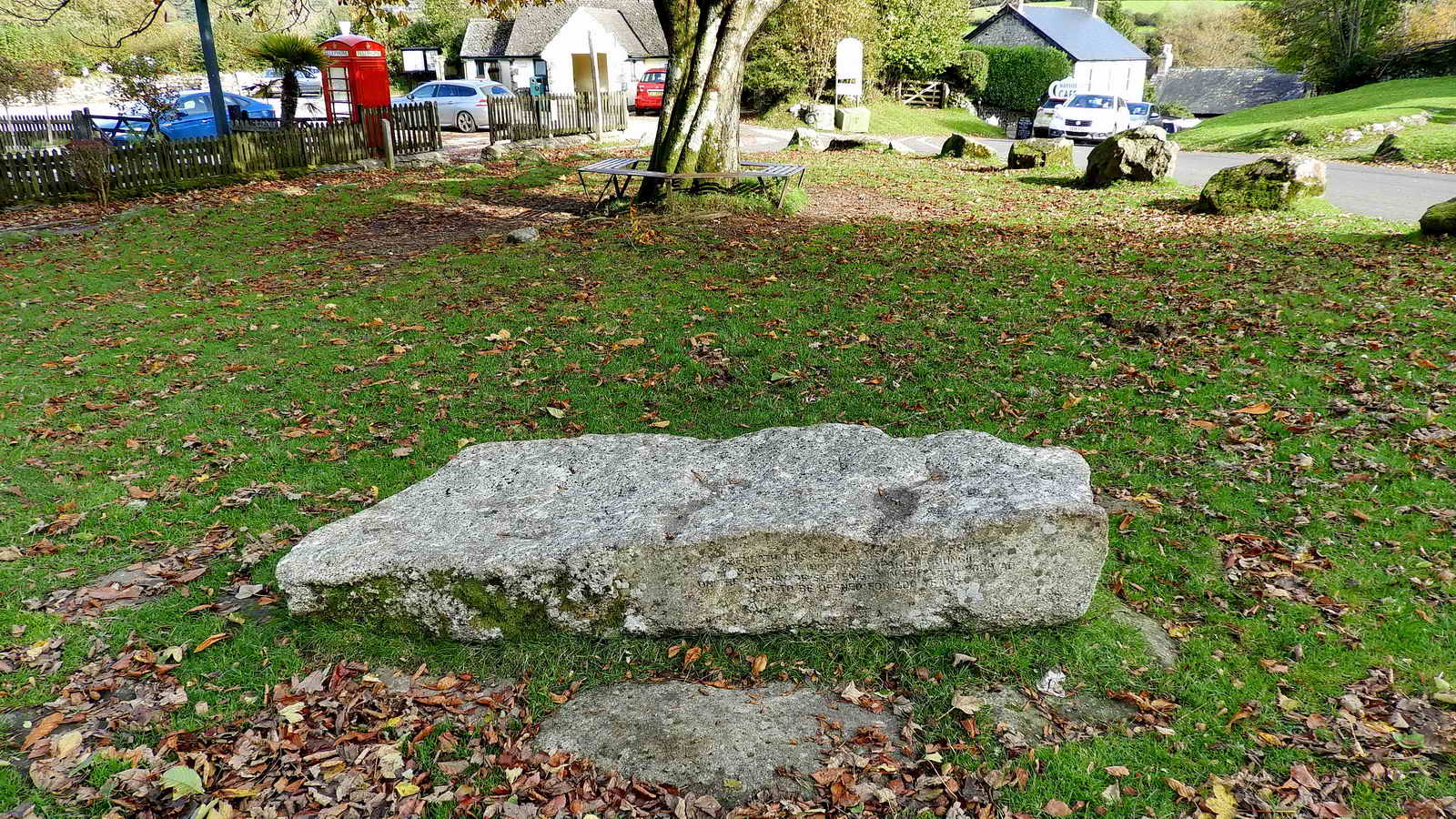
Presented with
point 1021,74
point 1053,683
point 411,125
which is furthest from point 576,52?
point 1053,683

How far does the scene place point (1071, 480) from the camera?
4090 mm

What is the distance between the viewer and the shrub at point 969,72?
43.1 metres

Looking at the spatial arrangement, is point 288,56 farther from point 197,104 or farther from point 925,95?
point 925,95

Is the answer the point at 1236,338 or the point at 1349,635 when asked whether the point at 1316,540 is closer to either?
the point at 1349,635

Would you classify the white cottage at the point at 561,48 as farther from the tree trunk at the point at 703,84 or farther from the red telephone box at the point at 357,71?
the tree trunk at the point at 703,84

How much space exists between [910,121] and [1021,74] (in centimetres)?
1110

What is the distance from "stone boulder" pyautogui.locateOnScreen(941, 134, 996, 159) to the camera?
2238cm

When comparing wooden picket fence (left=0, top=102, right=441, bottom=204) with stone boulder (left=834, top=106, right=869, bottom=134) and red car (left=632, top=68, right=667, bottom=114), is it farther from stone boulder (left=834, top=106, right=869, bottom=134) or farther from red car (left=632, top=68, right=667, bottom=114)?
red car (left=632, top=68, right=667, bottom=114)

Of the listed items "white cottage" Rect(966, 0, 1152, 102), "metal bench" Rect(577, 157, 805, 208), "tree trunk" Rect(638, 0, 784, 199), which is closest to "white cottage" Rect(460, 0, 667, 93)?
"white cottage" Rect(966, 0, 1152, 102)

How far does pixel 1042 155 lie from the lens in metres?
19.8

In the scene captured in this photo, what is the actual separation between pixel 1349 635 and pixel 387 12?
1720cm

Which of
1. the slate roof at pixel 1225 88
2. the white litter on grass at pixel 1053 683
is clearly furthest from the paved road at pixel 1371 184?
the slate roof at pixel 1225 88

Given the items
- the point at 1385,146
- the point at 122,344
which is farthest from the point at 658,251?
the point at 1385,146

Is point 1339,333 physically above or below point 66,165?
below
